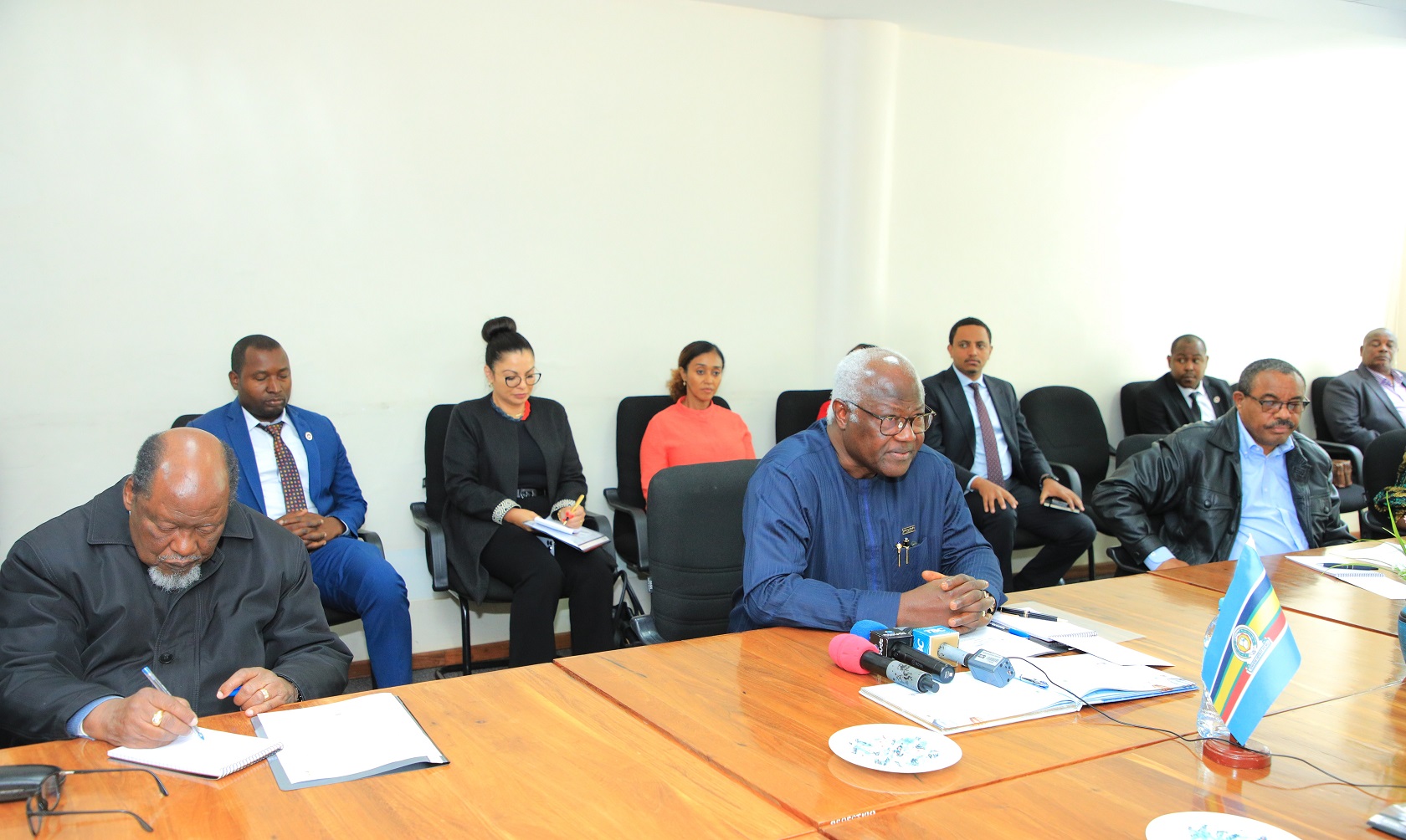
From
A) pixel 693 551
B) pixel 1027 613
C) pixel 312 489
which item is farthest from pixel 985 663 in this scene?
pixel 312 489

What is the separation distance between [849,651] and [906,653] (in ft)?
0.37

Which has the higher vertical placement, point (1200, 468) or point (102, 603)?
point (1200, 468)

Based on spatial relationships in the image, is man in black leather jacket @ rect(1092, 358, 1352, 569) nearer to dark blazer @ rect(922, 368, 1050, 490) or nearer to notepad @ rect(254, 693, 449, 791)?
dark blazer @ rect(922, 368, 1050, 490)

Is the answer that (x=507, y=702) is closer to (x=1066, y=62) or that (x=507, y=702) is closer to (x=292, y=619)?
(x=292, y=619)

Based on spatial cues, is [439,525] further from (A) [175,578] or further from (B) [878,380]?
(B) [878,380]

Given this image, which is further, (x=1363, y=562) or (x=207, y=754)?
(x=1363, y=562)

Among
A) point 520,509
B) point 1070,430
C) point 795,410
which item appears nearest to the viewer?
point 520,509

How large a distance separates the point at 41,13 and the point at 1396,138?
8033 millimetres

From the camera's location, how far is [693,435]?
4473 millimetres

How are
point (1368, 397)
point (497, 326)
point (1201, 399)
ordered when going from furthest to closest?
1. point (1368, 397)
2. point (1201, 399)
3. point (497, 326)

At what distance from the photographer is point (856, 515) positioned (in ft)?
8.32

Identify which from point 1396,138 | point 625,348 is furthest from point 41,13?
point 1396,138

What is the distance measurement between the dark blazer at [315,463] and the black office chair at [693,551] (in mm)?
1605

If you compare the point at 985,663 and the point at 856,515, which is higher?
the point at 856,515
